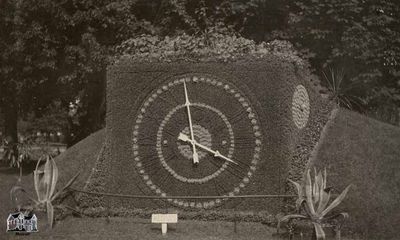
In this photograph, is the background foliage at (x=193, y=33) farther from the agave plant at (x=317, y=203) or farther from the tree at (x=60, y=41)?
the agave plant at (x=317, y=203)

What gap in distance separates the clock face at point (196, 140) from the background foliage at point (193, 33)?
9.92 metres

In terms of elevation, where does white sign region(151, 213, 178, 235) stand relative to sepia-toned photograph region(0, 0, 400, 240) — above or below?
below

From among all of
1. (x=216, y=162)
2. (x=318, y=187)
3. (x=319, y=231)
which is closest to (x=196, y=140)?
(x=216, y=162)

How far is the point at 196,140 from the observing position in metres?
12.8

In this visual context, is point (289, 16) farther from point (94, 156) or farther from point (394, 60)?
point (94, 156)

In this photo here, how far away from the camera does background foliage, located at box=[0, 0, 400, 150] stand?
2312cm

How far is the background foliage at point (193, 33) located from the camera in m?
23.1

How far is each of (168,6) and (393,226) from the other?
596 inches

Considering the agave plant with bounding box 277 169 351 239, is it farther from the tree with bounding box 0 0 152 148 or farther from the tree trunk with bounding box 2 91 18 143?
the tree trunk with bounding box 2 91 18 143

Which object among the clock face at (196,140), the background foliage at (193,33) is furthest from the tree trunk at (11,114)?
the clock face at (196,140)

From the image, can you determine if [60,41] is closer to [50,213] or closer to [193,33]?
[193,33]

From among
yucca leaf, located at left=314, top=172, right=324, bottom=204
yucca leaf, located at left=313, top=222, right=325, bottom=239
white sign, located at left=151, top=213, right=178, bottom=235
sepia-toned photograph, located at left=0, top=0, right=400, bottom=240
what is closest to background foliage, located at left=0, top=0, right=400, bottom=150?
sepia-toned photograph, located at left=0, top=0, right=400, bottom=240

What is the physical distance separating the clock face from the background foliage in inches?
390

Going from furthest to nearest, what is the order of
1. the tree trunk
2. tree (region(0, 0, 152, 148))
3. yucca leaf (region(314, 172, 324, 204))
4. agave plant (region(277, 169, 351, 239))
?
1. the tree trunk
2. tree (region(0, 0, 152, 148))
3. yucca leaf (region(314, 172, 324, 204))
4. agave plant (region(277, 169, 351, 239))
